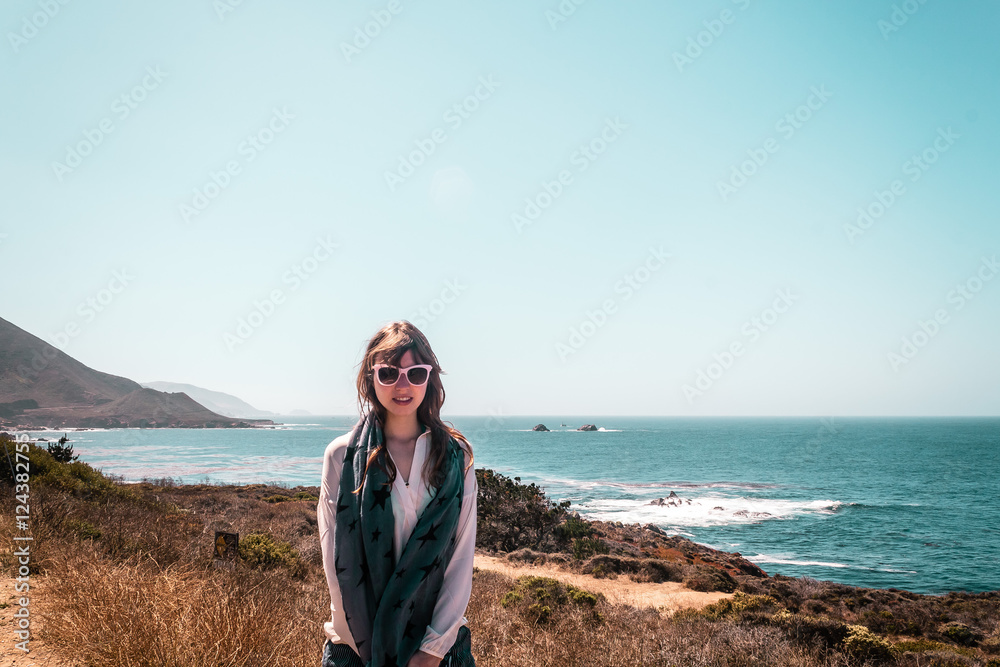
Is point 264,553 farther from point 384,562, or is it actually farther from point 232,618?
point 384,562

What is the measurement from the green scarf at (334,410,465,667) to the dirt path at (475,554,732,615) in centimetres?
1102

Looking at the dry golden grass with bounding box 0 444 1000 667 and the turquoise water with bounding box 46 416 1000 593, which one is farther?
the turquoise water with bounding box 46 416 1000 593

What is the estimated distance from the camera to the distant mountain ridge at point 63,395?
6906cm

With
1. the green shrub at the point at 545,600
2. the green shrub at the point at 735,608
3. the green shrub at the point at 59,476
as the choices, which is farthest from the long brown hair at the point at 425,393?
the green shrub at the point at 735,608

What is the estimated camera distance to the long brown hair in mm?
1943

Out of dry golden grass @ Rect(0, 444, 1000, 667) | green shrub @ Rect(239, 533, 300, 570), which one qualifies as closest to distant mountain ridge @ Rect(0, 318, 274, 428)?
green shrub @ Rect(239, 533, 300, 570)

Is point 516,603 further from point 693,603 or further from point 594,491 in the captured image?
point 594,491

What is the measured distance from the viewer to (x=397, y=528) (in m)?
1.89

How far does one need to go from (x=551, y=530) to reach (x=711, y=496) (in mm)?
27505

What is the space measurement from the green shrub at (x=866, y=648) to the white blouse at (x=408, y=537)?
7062mm

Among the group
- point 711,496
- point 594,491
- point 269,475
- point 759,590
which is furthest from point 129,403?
point 759,590

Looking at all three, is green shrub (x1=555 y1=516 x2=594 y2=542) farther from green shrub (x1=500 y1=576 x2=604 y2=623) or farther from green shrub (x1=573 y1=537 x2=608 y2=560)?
green shrub (x1=500 y1=576 x2=604 y2=623)

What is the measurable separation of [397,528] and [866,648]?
7604mm

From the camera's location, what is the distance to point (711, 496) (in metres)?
42.9
